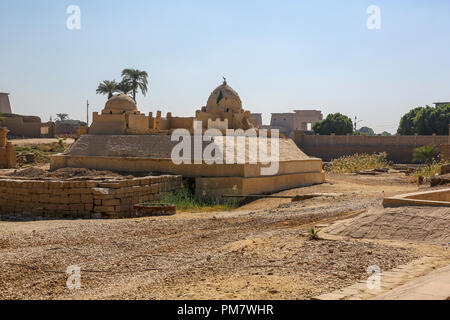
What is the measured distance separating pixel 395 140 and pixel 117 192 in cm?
2925

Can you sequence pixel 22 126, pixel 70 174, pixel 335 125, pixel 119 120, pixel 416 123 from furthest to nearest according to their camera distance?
pixel 335 125
pixel 416 123
pixel 22 126
pixel 119 120
pixel 70 174

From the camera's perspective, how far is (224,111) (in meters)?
23.0

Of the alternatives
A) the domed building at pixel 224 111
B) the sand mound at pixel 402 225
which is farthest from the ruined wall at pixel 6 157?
the sand mound at pixel 402 225

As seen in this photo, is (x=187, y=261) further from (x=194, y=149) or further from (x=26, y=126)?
(x=26, y=126)

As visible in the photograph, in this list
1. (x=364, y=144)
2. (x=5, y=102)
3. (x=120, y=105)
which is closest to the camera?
(x=120, y=105)

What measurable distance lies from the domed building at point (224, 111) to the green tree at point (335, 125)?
28314 mm

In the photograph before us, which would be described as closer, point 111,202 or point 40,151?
point 111,202

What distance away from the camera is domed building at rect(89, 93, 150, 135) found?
2094cm

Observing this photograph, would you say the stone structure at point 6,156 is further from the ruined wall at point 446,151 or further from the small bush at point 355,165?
the ruined wall at point 446,151

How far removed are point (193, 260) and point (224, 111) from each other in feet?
54.5

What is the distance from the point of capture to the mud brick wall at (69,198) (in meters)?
13.1

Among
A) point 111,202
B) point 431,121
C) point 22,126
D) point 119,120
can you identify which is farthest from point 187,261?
point 431,121
